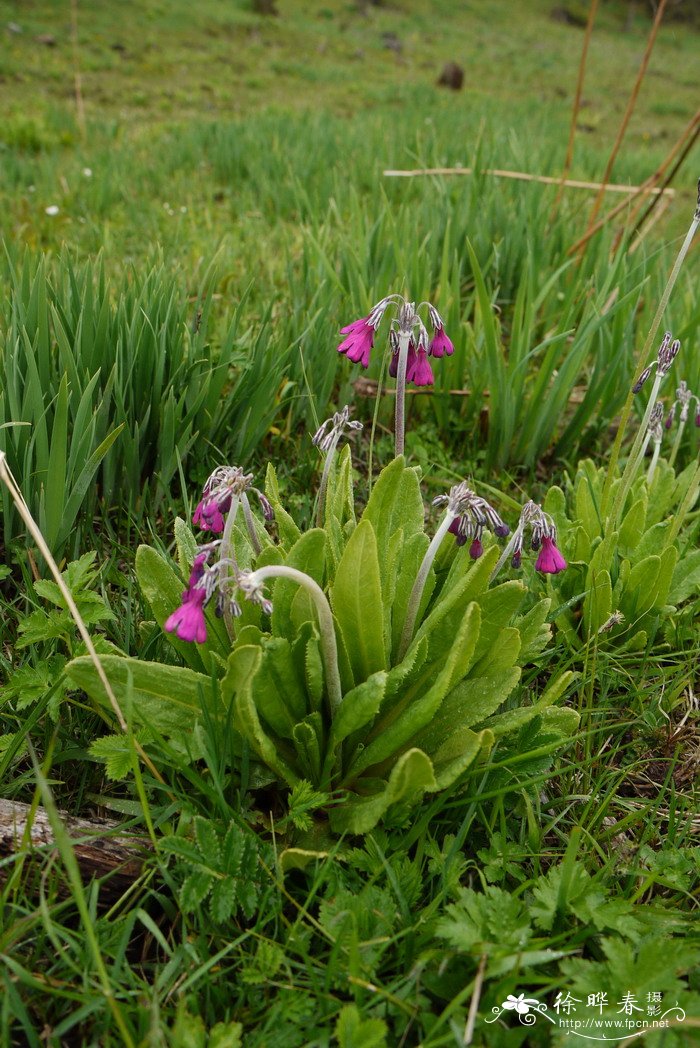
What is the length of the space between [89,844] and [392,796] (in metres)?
0.54

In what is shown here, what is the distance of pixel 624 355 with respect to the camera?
8.04 feet

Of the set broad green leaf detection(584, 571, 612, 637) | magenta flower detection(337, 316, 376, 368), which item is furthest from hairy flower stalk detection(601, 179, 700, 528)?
magenta flower detection(337, 316, 376, 368)

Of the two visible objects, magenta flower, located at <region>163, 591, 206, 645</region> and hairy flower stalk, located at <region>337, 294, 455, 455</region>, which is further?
hairy flower stalk, located at <region>337, 294, 455, 455</region>

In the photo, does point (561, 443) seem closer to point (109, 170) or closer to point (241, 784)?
point (241, 784)

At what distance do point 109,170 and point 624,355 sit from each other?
418 centimetres

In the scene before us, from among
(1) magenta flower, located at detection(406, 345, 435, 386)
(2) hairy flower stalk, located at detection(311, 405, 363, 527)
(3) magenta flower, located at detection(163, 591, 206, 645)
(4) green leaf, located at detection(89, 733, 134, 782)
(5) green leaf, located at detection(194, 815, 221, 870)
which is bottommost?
(5) green leaf, located at detection(194, 815, 221, 870)

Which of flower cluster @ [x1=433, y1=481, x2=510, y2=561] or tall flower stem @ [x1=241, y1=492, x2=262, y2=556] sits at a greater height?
flower cluster @ [x1=433, y1=481, x2=510, y2=561]

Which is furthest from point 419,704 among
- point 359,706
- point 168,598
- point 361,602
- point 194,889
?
point 168,598

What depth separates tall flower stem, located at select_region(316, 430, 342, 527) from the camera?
140cm

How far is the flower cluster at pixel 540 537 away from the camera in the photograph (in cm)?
140

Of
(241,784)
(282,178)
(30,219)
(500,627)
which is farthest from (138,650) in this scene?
(282,178)

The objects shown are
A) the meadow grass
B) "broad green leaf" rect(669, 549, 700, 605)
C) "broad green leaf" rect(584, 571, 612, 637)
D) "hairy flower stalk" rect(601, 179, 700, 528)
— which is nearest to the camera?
the meadow grass

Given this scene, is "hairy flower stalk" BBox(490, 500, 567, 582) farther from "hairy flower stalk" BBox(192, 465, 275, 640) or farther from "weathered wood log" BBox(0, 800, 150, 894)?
"weathered wood log" BBox(0, 800, 150, 894)

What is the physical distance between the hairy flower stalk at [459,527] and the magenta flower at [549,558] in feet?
0.45
